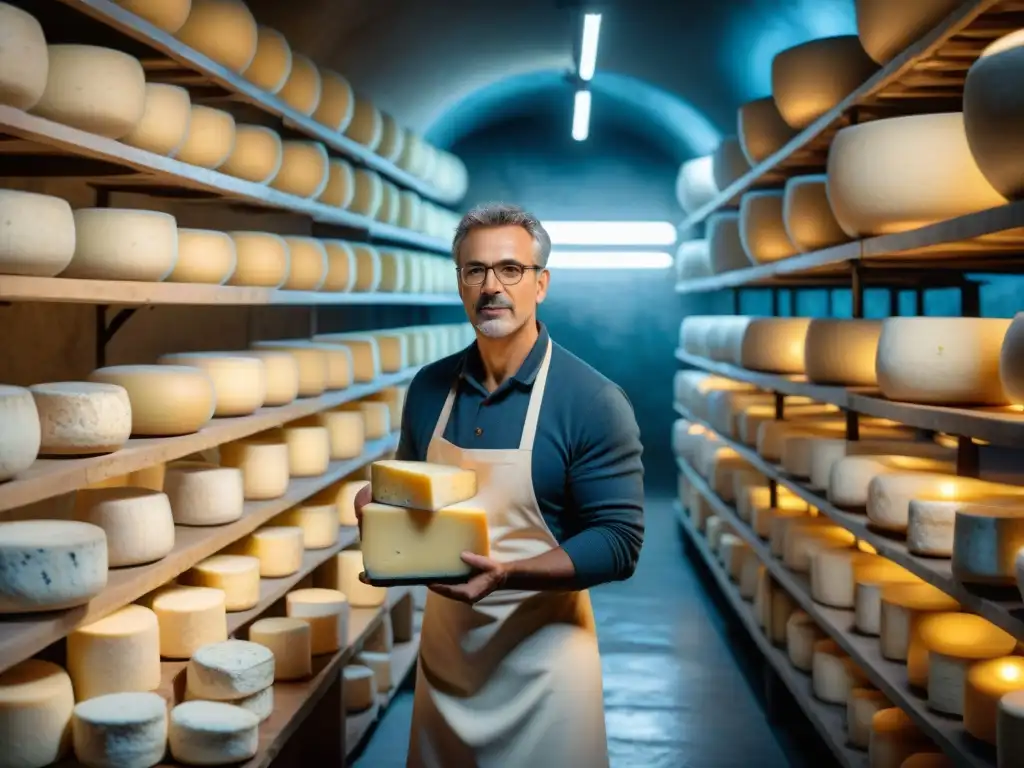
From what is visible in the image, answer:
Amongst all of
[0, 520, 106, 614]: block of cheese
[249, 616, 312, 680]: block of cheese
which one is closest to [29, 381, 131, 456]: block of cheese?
[0, 520, 106, 614]: block of cheese

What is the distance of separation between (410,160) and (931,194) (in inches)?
154

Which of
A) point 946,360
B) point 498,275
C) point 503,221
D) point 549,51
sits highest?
point 549,51

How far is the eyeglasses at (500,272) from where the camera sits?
2102 mm

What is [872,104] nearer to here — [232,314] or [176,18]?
[176,18]

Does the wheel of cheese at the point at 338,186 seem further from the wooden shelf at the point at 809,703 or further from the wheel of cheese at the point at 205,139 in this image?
the wooden shelf at the point at 809,703

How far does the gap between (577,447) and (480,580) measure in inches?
13.3

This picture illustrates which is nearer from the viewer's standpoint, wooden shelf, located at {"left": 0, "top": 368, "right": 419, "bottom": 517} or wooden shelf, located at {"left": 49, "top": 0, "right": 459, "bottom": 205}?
wooden shelf, located at {"left": 0, "top": 368, "right": 419, "bottom": 517}

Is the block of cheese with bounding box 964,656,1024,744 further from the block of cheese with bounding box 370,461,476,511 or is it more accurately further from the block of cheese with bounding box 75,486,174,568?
the block of cheese with bounding box 75,486,174,568

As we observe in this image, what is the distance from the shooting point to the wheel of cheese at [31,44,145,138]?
2.29 metres

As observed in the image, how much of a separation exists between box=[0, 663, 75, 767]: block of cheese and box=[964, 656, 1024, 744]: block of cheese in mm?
1788

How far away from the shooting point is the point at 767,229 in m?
4.46

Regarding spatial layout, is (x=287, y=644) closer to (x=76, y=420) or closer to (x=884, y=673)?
(x=76, y=420)

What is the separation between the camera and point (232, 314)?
4.51 m

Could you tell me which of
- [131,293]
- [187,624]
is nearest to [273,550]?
[187,624]
